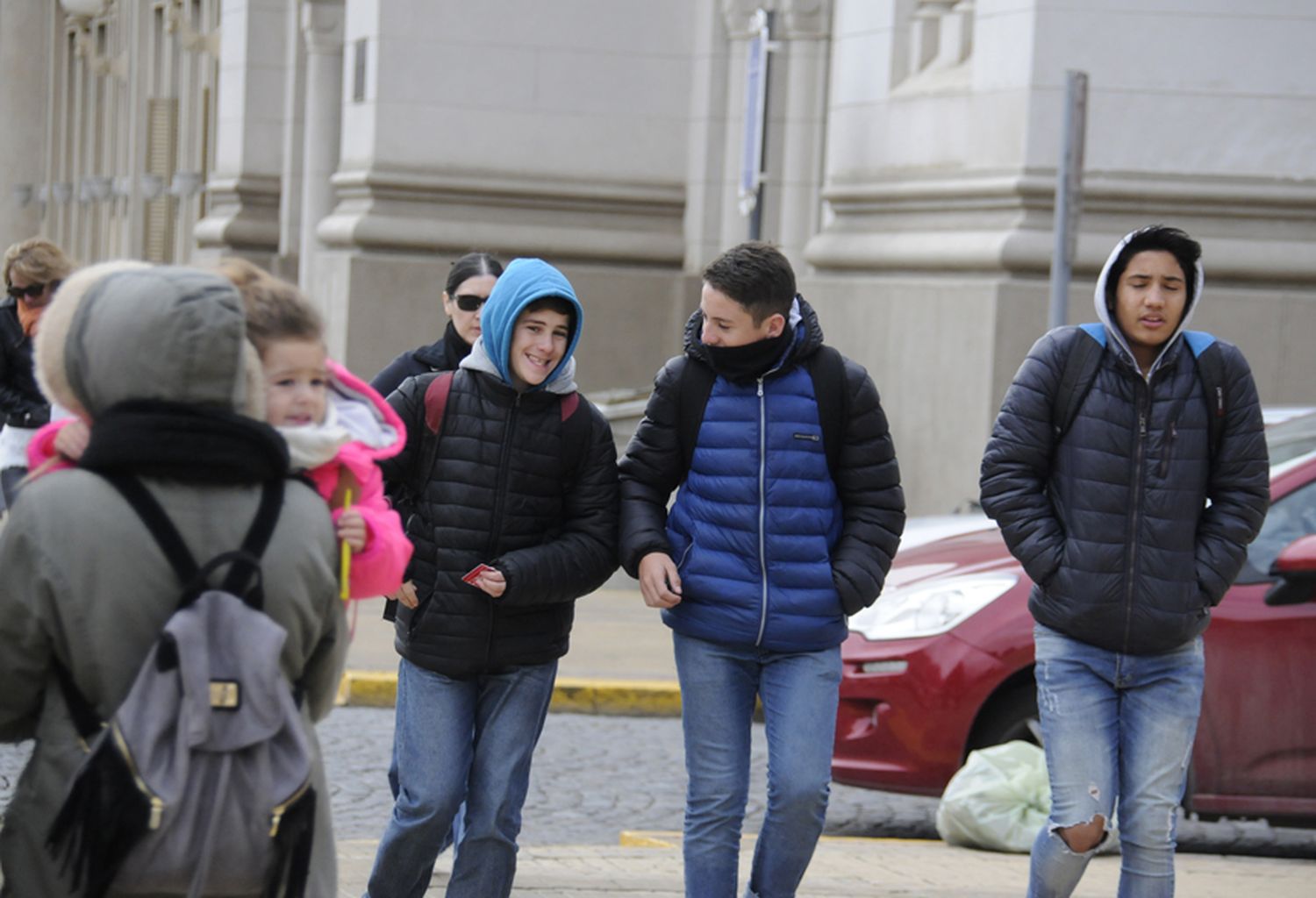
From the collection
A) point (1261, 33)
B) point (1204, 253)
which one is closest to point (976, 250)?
point (1204, 253)

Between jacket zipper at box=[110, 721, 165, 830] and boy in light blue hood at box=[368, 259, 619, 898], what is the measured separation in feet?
6.27

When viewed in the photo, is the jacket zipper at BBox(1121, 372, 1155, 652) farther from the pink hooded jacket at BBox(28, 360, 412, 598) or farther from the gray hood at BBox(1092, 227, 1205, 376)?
the pink hooded jacket at BBox(28, 360, 412, 598)

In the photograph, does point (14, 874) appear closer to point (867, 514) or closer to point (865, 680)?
point (867, 514)

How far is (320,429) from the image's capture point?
3.49 m

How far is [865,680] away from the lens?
7.65m

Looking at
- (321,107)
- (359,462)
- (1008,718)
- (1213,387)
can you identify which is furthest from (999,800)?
(321,107)

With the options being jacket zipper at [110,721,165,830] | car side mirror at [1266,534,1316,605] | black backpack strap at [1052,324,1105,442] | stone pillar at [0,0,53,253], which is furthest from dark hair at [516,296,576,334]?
stone pillar at [0,0,53,253]

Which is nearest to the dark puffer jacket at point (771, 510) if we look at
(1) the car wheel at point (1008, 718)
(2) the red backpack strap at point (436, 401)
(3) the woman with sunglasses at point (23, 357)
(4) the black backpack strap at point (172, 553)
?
(2) the red backpack strap at point (436, 401)

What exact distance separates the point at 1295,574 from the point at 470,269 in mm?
2877

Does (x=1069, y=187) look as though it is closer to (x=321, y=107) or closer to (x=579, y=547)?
(x=579, y=547)

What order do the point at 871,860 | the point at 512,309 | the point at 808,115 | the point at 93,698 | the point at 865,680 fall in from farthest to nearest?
the point at 808,115 → the point at 865,680 → the point at 871,860 → the point at 512,309 → the point at 93,698

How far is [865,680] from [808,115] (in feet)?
29.6

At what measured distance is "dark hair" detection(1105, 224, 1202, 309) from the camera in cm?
530

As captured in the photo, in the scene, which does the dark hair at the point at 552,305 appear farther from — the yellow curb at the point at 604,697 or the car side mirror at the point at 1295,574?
the yellow curb at the point at 604,697
